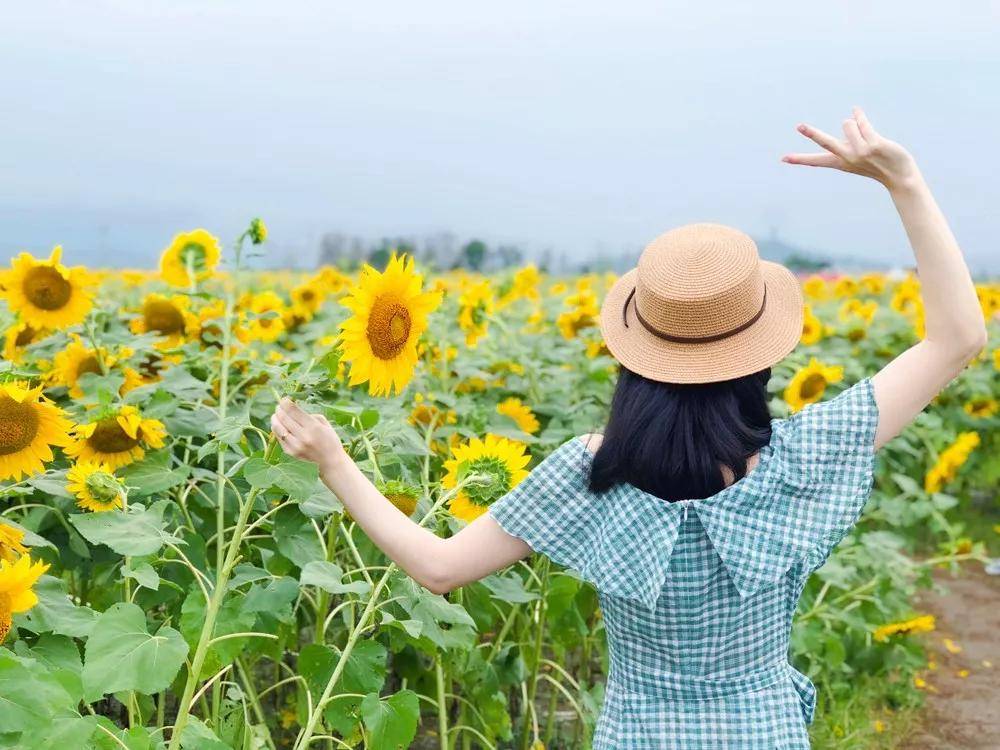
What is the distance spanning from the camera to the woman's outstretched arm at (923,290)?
1.59 meters

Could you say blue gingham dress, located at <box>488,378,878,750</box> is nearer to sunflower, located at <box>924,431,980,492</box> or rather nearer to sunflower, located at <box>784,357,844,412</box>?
sunflower, located at <box>784,357,844,412</box>

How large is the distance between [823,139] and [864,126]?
5 cm

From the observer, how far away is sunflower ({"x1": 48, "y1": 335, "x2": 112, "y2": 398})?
2.58 metres

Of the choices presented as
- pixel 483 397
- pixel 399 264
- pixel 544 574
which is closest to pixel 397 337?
pixel 399 264

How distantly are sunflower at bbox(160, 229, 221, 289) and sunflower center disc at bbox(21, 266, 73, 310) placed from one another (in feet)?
1.57

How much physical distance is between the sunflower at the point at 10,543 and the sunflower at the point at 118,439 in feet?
1.08

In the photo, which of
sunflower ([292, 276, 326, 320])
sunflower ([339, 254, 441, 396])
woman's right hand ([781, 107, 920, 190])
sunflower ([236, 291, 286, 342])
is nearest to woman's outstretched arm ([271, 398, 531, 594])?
sunflower ([339, 254, 441, 396])

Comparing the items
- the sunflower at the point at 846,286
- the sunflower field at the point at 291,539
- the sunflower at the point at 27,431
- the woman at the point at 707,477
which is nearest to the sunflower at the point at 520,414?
the sunflower field at the point at 291,539

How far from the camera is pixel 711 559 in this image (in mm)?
1609

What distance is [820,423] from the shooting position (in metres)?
1.62

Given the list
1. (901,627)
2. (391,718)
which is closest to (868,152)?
(391,718)

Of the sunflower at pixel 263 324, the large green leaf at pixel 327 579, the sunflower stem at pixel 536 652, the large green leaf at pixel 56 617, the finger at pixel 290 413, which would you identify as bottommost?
the sunflower stem at pixel 536 652

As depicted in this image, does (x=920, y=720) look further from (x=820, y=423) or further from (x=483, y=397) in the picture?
(x=820, y=423)

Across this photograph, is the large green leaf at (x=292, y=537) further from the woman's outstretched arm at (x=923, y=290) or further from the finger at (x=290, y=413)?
the woman's outstretched arm at (x=923, y=290)
